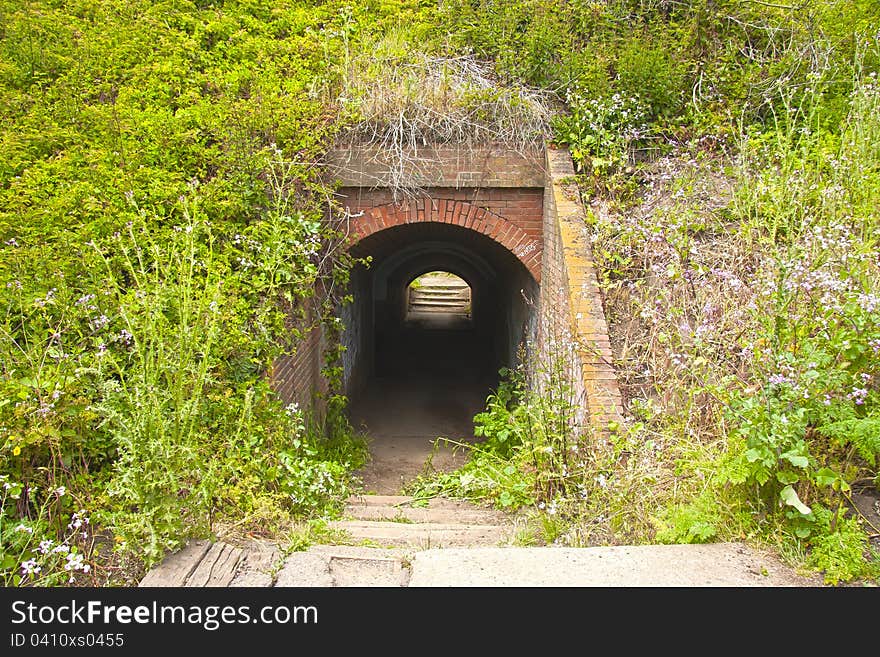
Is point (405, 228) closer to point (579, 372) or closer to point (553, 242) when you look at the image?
point (553, 242)

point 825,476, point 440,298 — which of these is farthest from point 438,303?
point 825,476

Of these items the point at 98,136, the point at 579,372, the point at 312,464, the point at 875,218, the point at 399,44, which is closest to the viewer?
the point at 875,218

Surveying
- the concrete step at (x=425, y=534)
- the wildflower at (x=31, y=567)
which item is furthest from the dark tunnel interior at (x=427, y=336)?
the wildflower at (x=31, y=567)

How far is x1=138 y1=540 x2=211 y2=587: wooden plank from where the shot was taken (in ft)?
8.85

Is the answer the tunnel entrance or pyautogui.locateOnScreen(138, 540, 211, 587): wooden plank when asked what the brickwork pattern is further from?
pyautogui.locateOnScreen(138, 540, 211, 587): wooden plank

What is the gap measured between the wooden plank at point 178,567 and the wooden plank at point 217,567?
0.10 ft

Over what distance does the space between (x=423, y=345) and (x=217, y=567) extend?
1404 centimetres

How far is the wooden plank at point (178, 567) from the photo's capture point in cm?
270

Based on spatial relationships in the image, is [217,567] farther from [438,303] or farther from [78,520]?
[438,303]

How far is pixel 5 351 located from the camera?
11.4ft

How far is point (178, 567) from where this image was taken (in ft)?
9.21

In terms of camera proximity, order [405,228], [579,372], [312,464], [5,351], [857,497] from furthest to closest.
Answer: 1. [405,228]
2. [579,372]
3. [312,464]
4. [5,351]
5. [857,497]

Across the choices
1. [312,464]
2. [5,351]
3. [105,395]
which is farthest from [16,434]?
[312,464]

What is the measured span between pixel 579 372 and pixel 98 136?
5120mm
